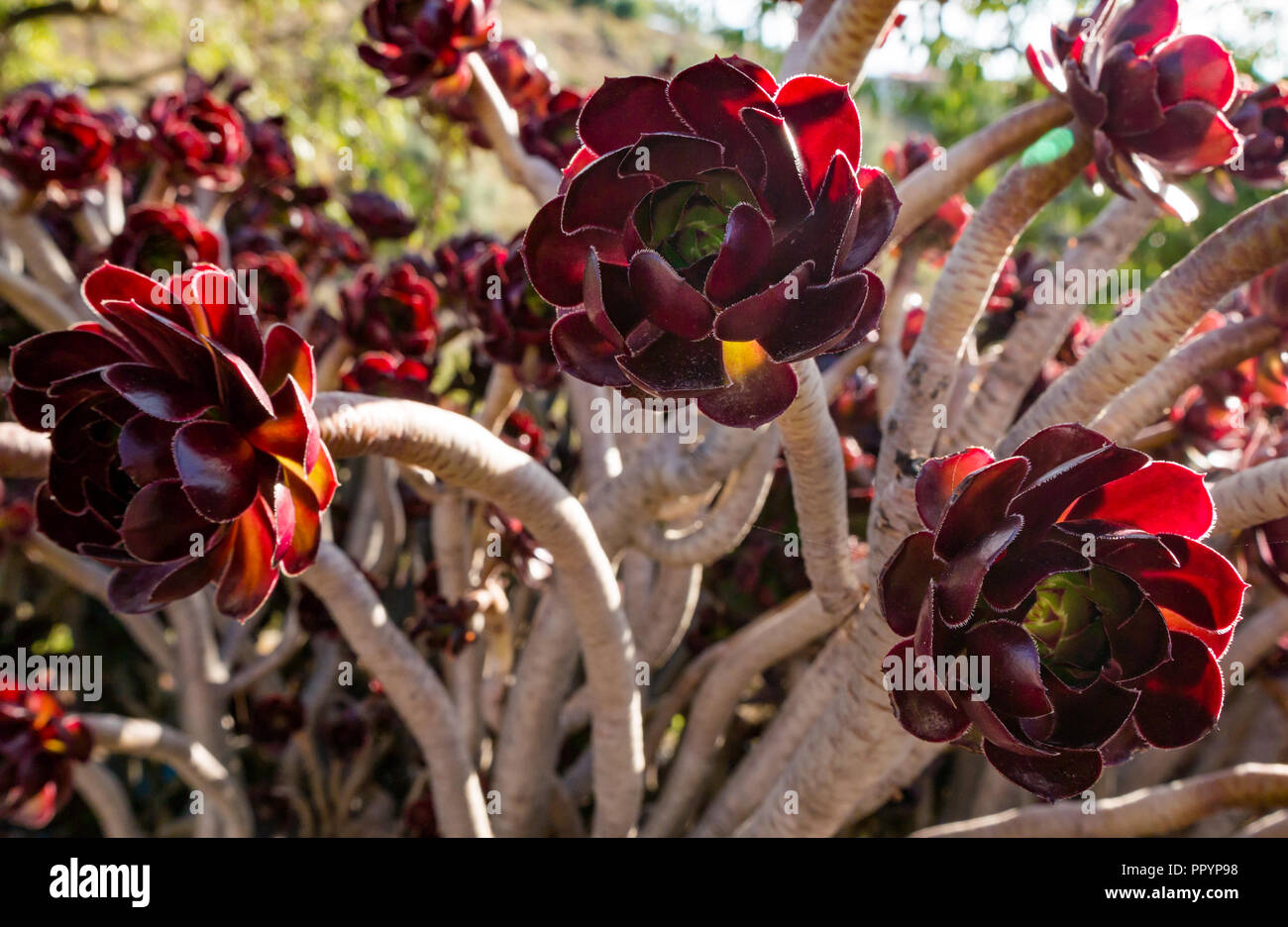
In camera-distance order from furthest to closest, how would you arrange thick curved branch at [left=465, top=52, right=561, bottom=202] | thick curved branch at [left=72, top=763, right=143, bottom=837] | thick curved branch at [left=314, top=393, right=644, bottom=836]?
1. thick curved branch at [left=72, top=763, right=143, bottom=837]
2. thick curved branch at [left=465, top=52, right=561, bottom=202]
3. thick curved branch at [left=314, top=393, right=644, bottom=836]

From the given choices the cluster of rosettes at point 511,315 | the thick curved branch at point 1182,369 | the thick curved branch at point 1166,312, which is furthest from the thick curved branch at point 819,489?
the cluster of rosettes at point 511,315

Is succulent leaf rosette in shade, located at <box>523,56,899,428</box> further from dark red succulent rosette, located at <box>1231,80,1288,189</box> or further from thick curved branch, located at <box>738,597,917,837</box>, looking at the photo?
dark red succulent rosette, located at <box>1231,80,1288,189</box>

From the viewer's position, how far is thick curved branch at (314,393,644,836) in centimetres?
81

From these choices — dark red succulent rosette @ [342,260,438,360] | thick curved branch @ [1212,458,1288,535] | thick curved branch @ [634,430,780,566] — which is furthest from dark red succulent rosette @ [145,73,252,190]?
thick curved branch @ [1212,458,1288,535]

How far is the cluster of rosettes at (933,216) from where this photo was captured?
1.81 meters

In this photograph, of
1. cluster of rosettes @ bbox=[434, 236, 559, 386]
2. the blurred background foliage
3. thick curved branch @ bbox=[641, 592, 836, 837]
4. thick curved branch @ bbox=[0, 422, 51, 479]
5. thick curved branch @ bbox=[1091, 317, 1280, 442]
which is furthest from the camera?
the blurred background foliage

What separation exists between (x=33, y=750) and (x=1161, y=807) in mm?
1619

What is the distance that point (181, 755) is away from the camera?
5.15 feet

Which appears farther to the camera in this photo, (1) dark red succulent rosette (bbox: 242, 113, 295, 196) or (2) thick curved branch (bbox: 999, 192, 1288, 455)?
(1) dark red succulent rosette (bbox: 242, 113, 295, 196)

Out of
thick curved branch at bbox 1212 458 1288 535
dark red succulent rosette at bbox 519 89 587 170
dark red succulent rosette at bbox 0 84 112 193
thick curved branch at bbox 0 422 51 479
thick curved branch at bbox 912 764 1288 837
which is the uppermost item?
dark red succulent rosette at bbox 519 89 587 170

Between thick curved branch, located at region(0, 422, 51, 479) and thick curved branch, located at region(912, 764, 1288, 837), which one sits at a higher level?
thick curved branch, located at region(0, 422, 51, 479)

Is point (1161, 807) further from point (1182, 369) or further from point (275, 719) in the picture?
point (275, 719)

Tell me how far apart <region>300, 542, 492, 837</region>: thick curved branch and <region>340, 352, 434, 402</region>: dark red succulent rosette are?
293mm

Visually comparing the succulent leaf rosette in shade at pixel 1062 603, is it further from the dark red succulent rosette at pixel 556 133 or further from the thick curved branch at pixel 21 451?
the dark red succulent rosette at pixel 556 133
